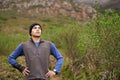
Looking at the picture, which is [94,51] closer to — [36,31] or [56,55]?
[56,55]

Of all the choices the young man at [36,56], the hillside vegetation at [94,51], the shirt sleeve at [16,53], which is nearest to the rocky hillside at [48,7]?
the hillside vegetation at [94,51]

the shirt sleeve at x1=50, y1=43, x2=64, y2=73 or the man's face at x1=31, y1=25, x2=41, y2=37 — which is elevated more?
the man's face at x1=31, y1=25, x2=41, y2=37

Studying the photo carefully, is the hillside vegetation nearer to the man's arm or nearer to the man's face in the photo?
the man's face

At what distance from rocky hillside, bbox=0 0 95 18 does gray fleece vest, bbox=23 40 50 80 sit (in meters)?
67.9

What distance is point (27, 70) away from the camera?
5316 mm

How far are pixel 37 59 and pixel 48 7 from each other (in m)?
76.7

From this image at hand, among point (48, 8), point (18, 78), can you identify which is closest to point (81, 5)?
point (48, 8)

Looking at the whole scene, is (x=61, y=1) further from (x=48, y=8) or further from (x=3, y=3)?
(x=3, y=3)

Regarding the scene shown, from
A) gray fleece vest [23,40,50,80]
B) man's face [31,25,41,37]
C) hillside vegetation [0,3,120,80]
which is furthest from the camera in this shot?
hillside vegetation [0,3,120,80]

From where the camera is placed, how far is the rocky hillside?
7626 centimetres

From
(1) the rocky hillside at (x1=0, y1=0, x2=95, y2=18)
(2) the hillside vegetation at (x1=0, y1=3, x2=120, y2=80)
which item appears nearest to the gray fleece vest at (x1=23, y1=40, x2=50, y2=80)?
(2) the hillside vegetation at (x1=0, y1=3, x2=120, y2=80)

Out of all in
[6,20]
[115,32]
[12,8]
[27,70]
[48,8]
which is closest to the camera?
[27,70]

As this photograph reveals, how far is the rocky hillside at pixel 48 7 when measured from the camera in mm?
76256

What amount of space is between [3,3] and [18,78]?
65810mm
